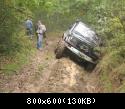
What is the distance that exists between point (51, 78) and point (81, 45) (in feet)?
9.66

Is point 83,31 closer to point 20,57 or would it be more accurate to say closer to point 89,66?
point 89,66

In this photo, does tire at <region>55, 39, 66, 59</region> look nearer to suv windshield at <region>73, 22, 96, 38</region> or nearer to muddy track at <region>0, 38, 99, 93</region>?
muddy track at <region>0, 38, 99, 93</region>

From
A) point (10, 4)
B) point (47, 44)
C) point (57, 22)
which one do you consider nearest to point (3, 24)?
point (10, 4)

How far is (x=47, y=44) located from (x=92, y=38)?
5636 millimetres

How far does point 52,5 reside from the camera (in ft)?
87.6

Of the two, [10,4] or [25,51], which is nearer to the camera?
[10,4]

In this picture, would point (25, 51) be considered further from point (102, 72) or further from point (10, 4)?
point (102, 72)

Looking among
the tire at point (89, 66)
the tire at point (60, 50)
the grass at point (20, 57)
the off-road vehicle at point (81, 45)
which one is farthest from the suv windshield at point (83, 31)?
the grass at point (20, 57)

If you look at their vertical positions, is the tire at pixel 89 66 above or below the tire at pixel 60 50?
below

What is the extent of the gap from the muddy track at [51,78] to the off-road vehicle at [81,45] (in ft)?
1.74

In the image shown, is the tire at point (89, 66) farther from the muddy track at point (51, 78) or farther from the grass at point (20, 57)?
the grass at point (20, 57)

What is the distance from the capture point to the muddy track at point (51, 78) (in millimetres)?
14266

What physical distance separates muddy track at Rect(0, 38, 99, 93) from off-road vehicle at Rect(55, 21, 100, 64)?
1.74 ft

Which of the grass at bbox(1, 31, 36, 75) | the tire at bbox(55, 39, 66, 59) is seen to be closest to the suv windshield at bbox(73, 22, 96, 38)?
the tire at bbox(55, 39, 66, 59)
